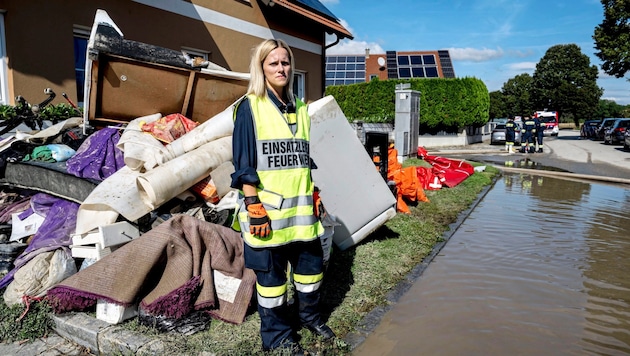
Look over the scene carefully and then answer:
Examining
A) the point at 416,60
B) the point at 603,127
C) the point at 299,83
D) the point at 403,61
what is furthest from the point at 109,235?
the point at 603,127

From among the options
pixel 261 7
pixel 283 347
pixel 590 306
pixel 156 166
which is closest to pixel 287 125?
pixel 283 347

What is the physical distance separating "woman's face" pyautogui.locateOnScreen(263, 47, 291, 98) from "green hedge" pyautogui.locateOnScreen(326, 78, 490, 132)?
18.9 metres

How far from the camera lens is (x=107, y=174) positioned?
426 centimetres

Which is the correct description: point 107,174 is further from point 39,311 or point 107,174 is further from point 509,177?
point 509,177

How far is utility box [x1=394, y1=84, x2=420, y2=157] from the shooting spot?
12.3 m

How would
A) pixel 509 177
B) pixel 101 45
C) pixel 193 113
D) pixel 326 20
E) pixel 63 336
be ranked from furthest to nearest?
pixel 326 20, pixel 509 177, pixel 193 113, pixel 101 45, pixel 63 336

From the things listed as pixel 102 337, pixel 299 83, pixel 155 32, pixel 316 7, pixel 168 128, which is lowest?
pixel 102 337

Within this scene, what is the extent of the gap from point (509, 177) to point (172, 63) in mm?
9724

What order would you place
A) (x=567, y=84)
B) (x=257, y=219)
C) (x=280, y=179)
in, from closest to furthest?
(x=257, y=219) < (x=280, y=179) < (x=567, y=84)

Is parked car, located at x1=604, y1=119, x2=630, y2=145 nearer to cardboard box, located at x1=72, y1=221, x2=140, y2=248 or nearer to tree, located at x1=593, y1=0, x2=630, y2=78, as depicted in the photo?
tree, located at x1=593, y1=0, x2=630, y2=78

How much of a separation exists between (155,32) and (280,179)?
6.84 meters

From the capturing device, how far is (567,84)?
5853 cm

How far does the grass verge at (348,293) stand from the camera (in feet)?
9.37

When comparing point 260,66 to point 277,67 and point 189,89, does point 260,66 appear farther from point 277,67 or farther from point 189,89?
point 189,89
